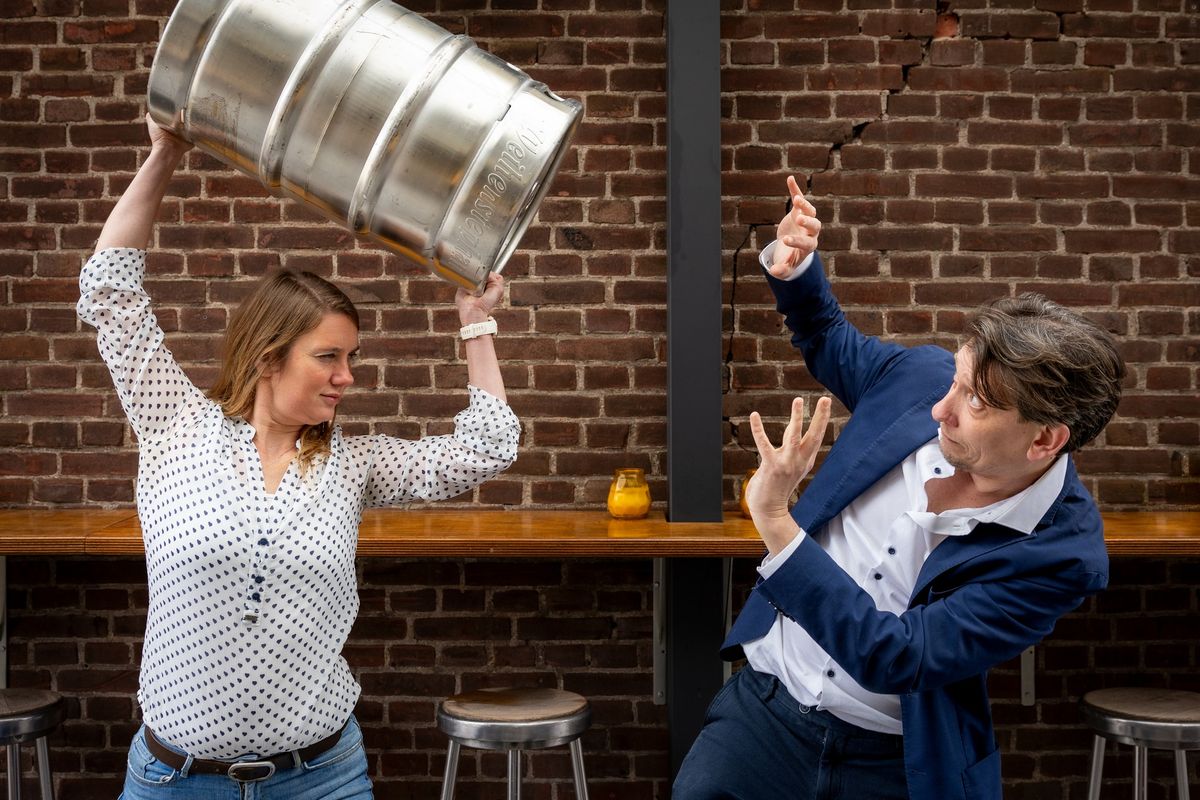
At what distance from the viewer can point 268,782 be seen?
1.47 m

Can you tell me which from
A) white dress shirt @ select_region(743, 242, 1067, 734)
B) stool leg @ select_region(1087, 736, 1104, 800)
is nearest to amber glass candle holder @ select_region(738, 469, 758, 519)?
stool leg @ select_region(1087, 736, 1104, 800)

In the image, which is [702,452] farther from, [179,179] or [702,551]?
[179,179]

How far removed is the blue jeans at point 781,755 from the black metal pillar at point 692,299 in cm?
93

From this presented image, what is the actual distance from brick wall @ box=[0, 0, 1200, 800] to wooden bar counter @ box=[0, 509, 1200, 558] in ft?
1.26

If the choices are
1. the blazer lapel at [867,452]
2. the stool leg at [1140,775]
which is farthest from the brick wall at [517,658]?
the blazer lapel at [867,452]

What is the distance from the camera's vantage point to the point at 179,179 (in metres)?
3.04

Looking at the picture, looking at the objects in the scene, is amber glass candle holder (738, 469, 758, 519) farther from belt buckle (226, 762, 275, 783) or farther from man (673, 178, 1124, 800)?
belt buckle (226, 762, 275, 783)

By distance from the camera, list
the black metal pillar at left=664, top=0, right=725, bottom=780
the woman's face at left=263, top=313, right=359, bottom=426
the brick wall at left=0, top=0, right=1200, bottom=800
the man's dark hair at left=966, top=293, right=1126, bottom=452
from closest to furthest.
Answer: the man's dark hair at left=966, top=293, right=1126, bottom=452 < the woman's face at left=263, top=313, right=359, bottom=426 < the black metal pillar at left=664, top=0, right=725, bottom=780 < the brick wall at left=0, top=0, right=1200, bottom=800

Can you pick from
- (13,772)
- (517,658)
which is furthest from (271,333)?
(517,658)

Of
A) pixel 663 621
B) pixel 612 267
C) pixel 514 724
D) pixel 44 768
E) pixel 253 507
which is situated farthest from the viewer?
pixel 612 267

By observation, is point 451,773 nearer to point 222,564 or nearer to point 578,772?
point 578,772

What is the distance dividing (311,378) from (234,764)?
556mm

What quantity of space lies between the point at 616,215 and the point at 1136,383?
63.6 inches

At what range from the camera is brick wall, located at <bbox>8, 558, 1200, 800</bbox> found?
10.0 feet
